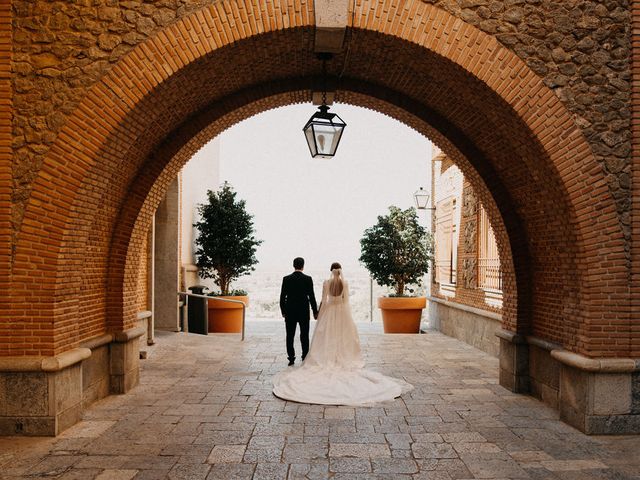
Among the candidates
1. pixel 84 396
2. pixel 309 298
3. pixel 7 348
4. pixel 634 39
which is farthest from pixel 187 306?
pixel 634 39

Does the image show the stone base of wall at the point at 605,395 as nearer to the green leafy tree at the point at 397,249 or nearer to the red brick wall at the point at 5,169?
the red brick wall at the point at 5,169

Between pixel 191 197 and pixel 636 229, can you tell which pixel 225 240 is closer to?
pixel 191 197

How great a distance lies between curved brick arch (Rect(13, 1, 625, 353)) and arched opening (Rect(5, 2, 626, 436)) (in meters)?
0.01

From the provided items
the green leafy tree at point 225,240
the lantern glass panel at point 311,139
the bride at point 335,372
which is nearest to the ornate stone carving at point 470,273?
the bride at point 335,372

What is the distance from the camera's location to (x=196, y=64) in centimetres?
599

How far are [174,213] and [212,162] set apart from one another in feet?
18.8

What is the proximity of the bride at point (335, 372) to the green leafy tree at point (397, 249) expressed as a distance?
243 inches

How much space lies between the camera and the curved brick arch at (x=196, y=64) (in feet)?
18.7

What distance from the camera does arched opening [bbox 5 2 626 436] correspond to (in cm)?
574

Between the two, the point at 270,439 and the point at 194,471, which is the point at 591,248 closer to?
the point at 270,439

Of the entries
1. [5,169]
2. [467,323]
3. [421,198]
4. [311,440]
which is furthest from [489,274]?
[5,169]

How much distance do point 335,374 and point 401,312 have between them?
707 centimetres

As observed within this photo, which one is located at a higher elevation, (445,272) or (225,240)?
(225,240)

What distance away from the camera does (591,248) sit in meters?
5.93
